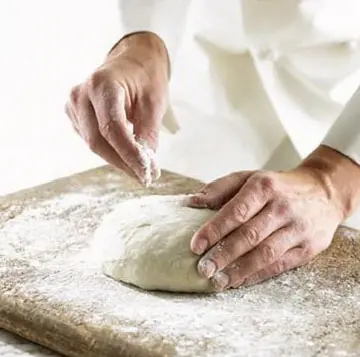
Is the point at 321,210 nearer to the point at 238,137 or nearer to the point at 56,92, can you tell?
the point at 238,137

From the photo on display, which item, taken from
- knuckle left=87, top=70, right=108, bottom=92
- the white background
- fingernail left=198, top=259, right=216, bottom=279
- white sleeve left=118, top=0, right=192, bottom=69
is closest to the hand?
fingernail left=198, top=259, right=216, bottom=279

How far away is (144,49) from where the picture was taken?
1.60m

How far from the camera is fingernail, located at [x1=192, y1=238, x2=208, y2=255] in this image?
126 centimetres

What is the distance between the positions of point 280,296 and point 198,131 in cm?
63

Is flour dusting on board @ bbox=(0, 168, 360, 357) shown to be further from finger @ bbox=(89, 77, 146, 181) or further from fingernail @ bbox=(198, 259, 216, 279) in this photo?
finger @ bbox=(89, 77, 146, 181)

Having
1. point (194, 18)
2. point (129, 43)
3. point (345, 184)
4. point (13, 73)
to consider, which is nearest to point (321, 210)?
point (345, 184)

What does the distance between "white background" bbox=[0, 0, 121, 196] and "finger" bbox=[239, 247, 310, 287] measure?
904 mm

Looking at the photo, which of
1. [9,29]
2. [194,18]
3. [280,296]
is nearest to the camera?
[280,296]

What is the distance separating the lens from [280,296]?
4.18ft

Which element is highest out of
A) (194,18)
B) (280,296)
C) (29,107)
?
(194,18)

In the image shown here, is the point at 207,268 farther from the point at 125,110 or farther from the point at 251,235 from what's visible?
the point at 125,110

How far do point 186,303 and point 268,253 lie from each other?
0.43 feet

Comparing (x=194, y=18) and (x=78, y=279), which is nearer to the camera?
(x=78, y=279)

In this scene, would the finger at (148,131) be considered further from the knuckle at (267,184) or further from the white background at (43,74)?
the white background at (43,74)
